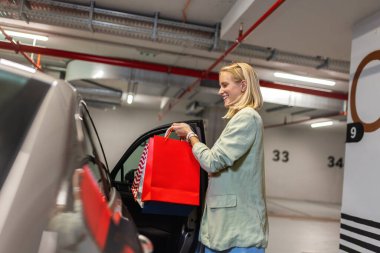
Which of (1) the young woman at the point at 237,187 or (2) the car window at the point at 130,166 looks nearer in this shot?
(1) the young woman at the point at 237,187

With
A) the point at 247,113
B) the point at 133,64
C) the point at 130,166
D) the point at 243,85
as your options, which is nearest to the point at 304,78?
the point at 133,64

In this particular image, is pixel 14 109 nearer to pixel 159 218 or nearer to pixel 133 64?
pixel 159 218

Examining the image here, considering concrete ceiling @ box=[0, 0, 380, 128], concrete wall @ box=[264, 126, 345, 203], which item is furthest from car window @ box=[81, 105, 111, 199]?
concrete wall @ box=[264, 126, 345, 203]

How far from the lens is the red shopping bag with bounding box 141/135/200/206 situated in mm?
1639

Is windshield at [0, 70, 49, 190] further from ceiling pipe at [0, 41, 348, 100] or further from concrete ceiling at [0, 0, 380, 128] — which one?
ceiling pipe at [0, 41, 348, 100]

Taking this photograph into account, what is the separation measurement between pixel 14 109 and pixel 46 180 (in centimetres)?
25

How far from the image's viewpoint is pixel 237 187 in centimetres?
155

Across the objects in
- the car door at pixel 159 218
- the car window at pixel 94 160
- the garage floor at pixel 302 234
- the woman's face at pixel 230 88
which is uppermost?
the woman's face at pixel 230 88

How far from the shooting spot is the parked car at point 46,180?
707mm

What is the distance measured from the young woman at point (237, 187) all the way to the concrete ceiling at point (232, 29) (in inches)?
84.1

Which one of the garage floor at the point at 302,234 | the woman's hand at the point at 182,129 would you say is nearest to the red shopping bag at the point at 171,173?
the woman's hand at the point at 182,129

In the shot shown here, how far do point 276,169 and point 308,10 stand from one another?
10.8m

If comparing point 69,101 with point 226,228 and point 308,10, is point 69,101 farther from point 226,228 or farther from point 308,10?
point 308,10

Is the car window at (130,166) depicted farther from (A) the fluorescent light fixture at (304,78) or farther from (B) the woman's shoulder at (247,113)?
(A) the fluorescent light fixture at (304,78)
